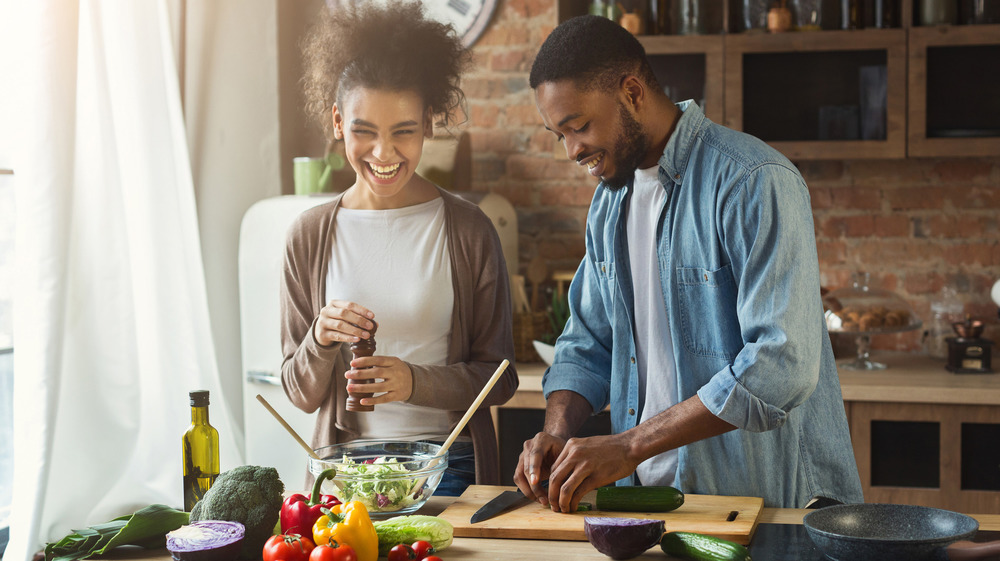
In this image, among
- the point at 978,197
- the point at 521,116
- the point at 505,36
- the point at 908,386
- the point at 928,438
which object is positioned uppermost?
the point at 505,36

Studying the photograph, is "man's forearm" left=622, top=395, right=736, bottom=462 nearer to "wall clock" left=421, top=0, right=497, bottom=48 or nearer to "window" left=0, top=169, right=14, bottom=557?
"window" left=0, top=169, right=14, bottom=557

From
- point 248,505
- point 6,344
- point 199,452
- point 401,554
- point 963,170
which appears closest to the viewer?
point 401,554

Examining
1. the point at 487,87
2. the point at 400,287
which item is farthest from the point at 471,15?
the point at 400,287

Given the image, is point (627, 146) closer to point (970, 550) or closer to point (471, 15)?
point (970, 550)

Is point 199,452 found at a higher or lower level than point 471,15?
lower

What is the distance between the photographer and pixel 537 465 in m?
1.59

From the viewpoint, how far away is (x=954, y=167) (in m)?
3.28

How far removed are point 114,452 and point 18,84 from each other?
101 centimetres

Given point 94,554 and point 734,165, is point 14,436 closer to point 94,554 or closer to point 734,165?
point 94,554

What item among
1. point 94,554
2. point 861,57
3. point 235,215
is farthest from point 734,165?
point 235,215

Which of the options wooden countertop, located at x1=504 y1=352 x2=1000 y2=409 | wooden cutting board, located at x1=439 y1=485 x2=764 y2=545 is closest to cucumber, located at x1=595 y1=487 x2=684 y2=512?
wooden cutting board, located at x1=439 y1=485 x2=764 y2=545

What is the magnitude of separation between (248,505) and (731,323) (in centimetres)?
90

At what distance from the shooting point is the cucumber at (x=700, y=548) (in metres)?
1.28

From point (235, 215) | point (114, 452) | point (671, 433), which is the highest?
point (235, 215)
